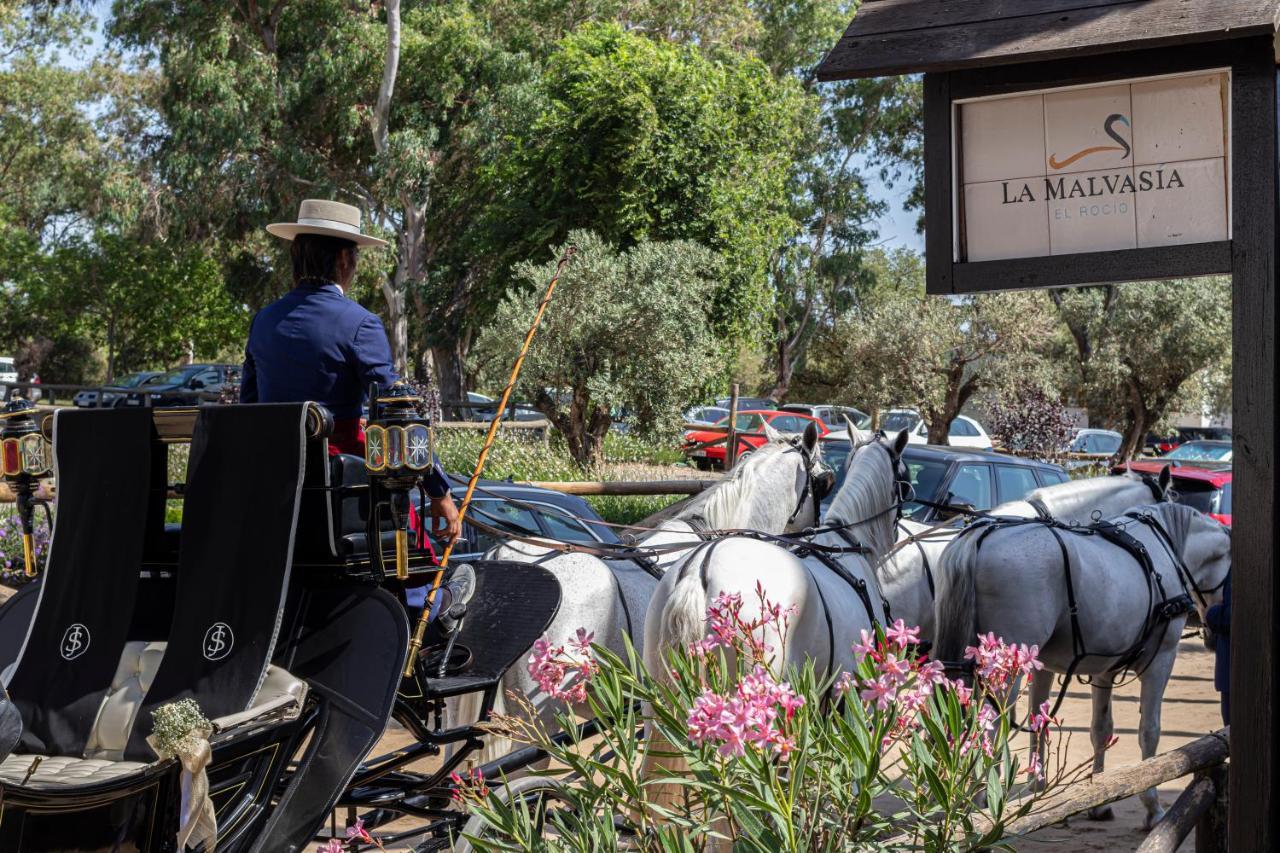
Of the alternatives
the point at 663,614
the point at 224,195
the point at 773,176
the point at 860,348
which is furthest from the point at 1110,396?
the point at 663,614

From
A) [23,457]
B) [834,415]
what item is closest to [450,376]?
[834,415]

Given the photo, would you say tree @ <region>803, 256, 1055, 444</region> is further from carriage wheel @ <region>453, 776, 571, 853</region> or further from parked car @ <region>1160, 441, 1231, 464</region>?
carriage wheel @ <region>453, 776, 571, 853</region>

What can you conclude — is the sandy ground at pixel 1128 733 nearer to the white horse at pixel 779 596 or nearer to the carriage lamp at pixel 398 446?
the white horse at pixel 779 596

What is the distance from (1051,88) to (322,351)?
2.56m

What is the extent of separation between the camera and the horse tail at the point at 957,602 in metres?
6.51

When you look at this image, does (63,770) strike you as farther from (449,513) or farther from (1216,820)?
(1216,820)

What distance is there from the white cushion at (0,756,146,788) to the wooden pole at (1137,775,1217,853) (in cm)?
282

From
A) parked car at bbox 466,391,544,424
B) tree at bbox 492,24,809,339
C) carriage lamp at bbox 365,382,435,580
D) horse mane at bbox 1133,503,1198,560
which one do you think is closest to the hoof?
horse mane at bbox 1133,503,1198,560

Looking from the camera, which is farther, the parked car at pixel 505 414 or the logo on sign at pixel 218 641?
the parked car at pixel 505 414

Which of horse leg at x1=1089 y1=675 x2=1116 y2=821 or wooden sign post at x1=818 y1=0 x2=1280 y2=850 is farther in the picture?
horse leg at x1=1089 y1=675 x2=1116 y2=821

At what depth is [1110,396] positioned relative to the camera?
36719 millimetres

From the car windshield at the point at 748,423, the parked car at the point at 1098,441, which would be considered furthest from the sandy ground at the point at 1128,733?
the parked car at the point at 1098,441

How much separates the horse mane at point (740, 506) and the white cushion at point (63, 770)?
3533 millimetres

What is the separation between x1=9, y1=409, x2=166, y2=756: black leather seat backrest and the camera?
378 cm
